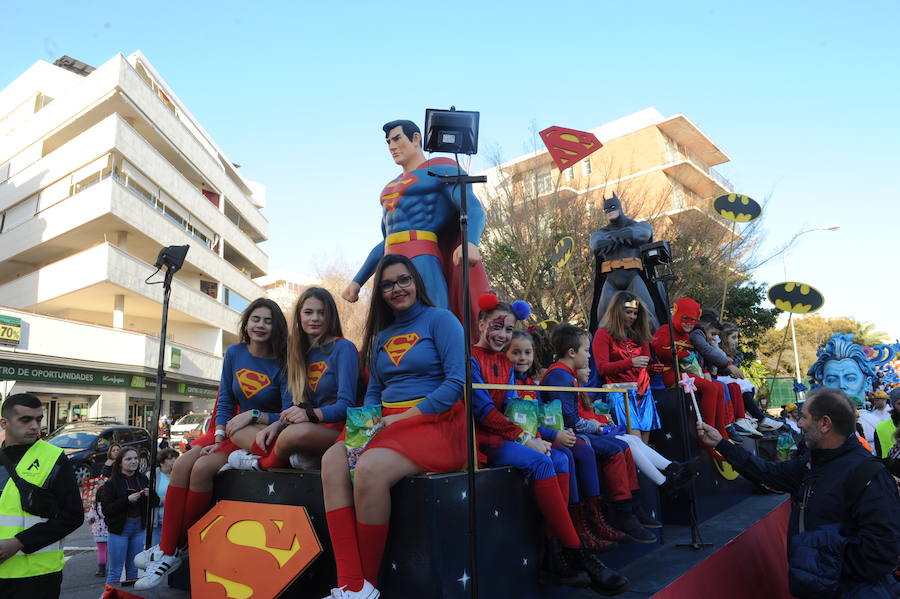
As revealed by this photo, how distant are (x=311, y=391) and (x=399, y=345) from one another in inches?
29.3

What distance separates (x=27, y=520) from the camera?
3.13m

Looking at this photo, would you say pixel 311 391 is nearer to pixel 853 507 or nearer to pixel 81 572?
pixel 853 507

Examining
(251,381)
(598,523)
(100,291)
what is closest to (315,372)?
(251,381)

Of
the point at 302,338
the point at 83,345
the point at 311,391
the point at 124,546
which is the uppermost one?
the point at 83,345

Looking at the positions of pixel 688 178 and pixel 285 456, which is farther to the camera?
pixel 688 178

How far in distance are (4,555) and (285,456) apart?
1.35 m

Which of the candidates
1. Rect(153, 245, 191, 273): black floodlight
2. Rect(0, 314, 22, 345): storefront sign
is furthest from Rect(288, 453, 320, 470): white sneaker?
Rect(0, 314, 22, 345): storefront sign

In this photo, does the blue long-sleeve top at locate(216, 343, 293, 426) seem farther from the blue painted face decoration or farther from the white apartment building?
the white apartment building

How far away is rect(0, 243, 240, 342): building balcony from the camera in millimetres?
21698

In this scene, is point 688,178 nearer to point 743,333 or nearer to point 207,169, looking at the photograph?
point 743,333

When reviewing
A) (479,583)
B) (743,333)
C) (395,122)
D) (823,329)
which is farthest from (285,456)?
(823,329)

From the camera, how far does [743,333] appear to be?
1802cm

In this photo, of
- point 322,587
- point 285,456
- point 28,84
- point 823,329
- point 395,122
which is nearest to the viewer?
point 322,587

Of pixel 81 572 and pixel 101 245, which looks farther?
pixel 101 245
